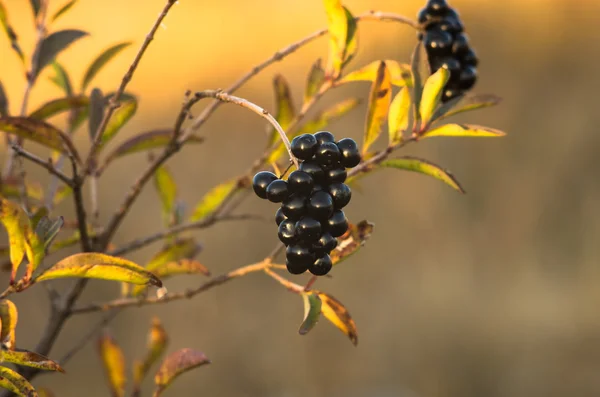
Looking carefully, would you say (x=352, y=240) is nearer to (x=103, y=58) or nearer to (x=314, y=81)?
(x=314, y=81)

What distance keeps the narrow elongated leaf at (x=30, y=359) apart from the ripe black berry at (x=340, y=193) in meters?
0.23

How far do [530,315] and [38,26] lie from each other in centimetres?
268

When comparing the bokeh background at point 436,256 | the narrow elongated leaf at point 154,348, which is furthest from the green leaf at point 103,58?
the bokeh background at point 436,256

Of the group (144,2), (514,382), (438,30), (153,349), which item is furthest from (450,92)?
(144,2)

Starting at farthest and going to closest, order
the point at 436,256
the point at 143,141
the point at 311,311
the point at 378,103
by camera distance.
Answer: the point at 436,256 → the point at 143,141 → the point at 378,103 → the point at 311,311

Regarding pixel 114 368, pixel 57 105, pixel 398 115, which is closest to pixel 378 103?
pixel 398 115

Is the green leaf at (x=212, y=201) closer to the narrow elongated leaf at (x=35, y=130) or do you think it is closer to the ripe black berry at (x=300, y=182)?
the narrow elongated leaf at (x=35, y=130)

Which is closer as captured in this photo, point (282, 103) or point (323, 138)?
point (323, 138)

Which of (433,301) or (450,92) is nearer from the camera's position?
(450,92)

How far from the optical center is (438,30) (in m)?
0.75

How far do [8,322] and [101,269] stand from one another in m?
0.09

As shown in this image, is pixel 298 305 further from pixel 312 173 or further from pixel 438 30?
pixel 312 173

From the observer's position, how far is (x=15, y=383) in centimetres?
50

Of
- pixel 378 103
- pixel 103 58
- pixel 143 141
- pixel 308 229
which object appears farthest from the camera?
pixel 103 58
